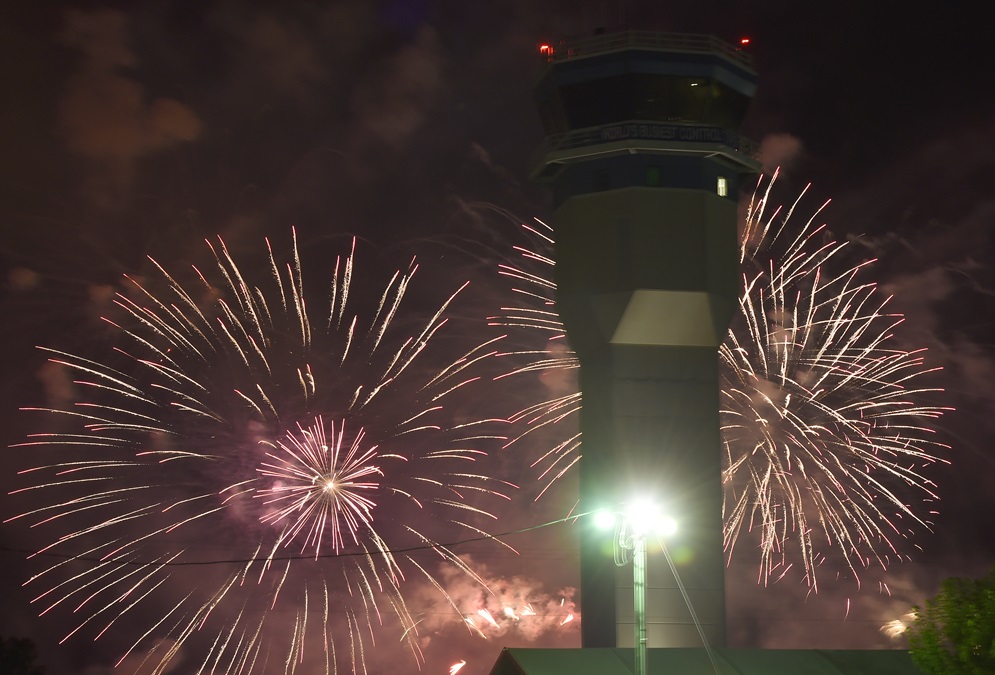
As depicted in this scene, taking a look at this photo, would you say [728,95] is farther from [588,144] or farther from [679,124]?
[588,144]

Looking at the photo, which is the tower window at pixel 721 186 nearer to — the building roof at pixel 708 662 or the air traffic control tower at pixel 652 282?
the air traffic control tower at pixel 652 282

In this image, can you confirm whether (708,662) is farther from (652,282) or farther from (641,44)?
(641,44)

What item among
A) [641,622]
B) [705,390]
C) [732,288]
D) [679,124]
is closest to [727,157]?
[679,124]

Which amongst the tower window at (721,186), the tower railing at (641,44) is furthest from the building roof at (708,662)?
the tower railing at (641,44)

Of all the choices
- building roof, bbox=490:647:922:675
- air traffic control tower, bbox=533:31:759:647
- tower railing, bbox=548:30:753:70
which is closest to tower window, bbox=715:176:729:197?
air traffic control tower, bbox=533:31:759:647

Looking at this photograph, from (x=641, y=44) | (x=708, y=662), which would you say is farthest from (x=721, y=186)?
(x=708, y=662)
